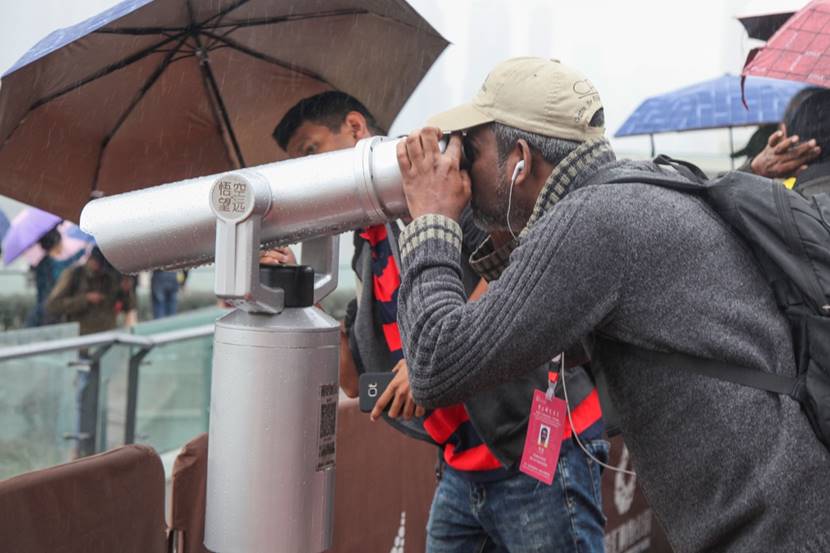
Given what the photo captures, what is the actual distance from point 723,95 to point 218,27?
5.03 metres

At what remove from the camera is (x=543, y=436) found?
7.30 feet

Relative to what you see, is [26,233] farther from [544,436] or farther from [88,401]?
[544,436]

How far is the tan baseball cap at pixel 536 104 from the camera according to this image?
6.01 ft

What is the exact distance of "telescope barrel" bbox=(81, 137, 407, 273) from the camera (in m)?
1.79

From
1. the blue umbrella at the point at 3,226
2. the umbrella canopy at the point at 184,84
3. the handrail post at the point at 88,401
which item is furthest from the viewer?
the blue umbrella at the point at 3,226

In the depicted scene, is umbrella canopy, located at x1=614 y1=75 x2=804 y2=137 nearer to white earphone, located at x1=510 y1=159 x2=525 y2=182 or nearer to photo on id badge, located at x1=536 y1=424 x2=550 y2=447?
photo on id badge, located at x1=536 y1=424 x2=550 y2=447

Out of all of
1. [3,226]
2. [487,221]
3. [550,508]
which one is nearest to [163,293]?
[3,226]

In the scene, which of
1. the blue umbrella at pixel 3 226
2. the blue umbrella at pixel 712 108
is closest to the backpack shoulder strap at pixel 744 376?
the blue umbrella at pixel 712 108

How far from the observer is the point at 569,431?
8.00 feet

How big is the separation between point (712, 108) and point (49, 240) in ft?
17.9

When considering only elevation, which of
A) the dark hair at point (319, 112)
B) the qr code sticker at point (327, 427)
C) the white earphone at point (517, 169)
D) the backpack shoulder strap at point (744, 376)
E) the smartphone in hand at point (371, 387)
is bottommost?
the smartphone in hand at point (371, 387)

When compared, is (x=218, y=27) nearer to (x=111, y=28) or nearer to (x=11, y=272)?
(x=111, y=28)

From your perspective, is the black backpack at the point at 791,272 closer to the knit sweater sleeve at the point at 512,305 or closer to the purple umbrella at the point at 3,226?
the knit sweater sleeve at the point at 512,305

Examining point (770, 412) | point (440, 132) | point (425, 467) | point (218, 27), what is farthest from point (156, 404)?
point (770, 412)
